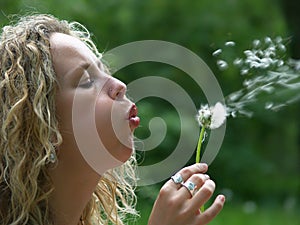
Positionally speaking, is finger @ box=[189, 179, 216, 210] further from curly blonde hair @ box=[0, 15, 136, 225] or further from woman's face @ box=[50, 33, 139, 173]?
curly blonde hair @ box=[0, 15, 136, 225]

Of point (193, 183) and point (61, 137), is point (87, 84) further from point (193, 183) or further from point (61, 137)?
point (193, 183)

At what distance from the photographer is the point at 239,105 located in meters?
1.80

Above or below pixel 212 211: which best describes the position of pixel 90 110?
above

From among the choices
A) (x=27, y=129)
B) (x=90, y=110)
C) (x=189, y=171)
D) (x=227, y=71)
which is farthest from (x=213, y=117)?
(x=227, y=71)

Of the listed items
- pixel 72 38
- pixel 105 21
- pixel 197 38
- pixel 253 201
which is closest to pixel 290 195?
pixel 253 201

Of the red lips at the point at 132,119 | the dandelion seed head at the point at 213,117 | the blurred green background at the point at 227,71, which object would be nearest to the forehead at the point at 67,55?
the red lips at the point at 132,119

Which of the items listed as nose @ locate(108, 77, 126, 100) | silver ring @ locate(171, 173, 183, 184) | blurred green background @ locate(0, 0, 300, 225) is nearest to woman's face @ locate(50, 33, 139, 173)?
nose @ locate(108, 77, 126, 100)

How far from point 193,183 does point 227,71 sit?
3.70 metres

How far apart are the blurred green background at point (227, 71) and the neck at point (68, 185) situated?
7.03 ft

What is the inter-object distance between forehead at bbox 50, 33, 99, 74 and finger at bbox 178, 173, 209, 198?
0.31 metres

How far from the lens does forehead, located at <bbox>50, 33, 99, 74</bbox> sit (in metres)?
1.46

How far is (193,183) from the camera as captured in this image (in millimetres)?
1404

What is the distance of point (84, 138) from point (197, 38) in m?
3.92

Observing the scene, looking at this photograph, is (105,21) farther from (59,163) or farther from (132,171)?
(59,163)
